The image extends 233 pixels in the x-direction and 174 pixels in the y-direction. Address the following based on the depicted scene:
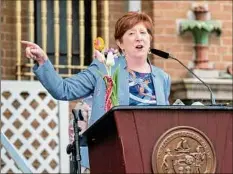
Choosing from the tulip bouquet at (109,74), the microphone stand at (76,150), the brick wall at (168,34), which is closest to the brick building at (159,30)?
the brick wall at (168,34)

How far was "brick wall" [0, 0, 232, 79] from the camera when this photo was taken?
8.68 metres

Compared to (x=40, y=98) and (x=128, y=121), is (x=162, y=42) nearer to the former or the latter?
(x=40, y=98)

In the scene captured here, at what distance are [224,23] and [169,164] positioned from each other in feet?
18.2

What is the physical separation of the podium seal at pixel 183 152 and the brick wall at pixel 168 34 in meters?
5.14

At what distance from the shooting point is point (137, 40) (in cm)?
450

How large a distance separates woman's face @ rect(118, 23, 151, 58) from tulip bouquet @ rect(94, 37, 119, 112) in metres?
0.12

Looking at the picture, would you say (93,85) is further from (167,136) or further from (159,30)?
(159,30)

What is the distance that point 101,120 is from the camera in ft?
12.1

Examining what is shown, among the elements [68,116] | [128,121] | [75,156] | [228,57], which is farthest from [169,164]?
[228,57]

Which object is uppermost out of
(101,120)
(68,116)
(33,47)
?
(33,47)

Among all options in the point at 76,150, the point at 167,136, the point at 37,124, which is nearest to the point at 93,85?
the point at 76,150

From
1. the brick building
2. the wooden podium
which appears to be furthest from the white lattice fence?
the wooden podium

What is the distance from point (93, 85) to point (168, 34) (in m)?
4.32

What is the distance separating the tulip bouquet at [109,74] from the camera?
175 inches
